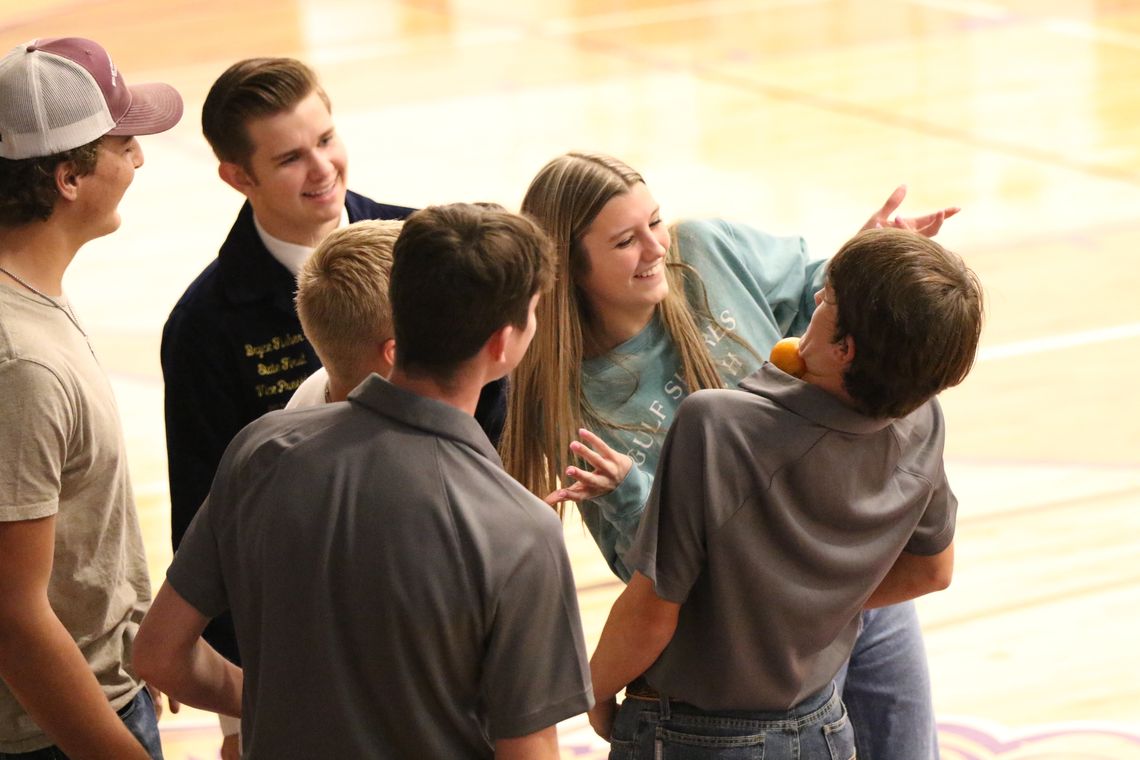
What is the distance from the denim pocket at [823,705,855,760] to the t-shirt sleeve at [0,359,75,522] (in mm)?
1149

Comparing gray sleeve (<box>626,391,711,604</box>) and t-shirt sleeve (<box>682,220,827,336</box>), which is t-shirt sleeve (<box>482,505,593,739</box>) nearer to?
gray sleeve (<box>626,391,711,604</box>)

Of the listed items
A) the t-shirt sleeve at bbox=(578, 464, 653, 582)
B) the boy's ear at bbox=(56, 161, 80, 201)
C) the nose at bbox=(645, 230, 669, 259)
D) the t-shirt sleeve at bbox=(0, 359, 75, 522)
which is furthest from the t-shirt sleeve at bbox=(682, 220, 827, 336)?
the t-shirt sleeve at bbox=(0, 359, 75, 522)

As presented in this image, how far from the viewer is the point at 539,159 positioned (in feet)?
29.7

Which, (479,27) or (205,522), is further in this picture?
(479,27)

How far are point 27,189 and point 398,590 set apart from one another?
95cm

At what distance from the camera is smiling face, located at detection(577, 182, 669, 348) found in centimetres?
266

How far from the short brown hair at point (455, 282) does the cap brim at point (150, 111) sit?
792mm

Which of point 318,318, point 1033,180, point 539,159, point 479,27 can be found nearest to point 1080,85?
point 1033,180

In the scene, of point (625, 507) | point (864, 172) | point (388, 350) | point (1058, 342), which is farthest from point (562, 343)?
point (864, 172)

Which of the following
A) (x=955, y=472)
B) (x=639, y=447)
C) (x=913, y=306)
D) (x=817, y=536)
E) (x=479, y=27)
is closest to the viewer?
(x=913, y=306)

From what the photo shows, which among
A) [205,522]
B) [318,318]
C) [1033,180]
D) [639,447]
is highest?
[318,318]

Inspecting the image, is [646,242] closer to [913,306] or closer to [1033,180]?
[913,306]

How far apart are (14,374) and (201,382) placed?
0.71m

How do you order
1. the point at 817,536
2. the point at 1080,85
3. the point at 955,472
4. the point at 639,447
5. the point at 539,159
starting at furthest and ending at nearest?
1. the point at 1080,85
2. the point at 539,159
3. the point at 955,472
4. the point at 639,447
5. the point at 817,536
